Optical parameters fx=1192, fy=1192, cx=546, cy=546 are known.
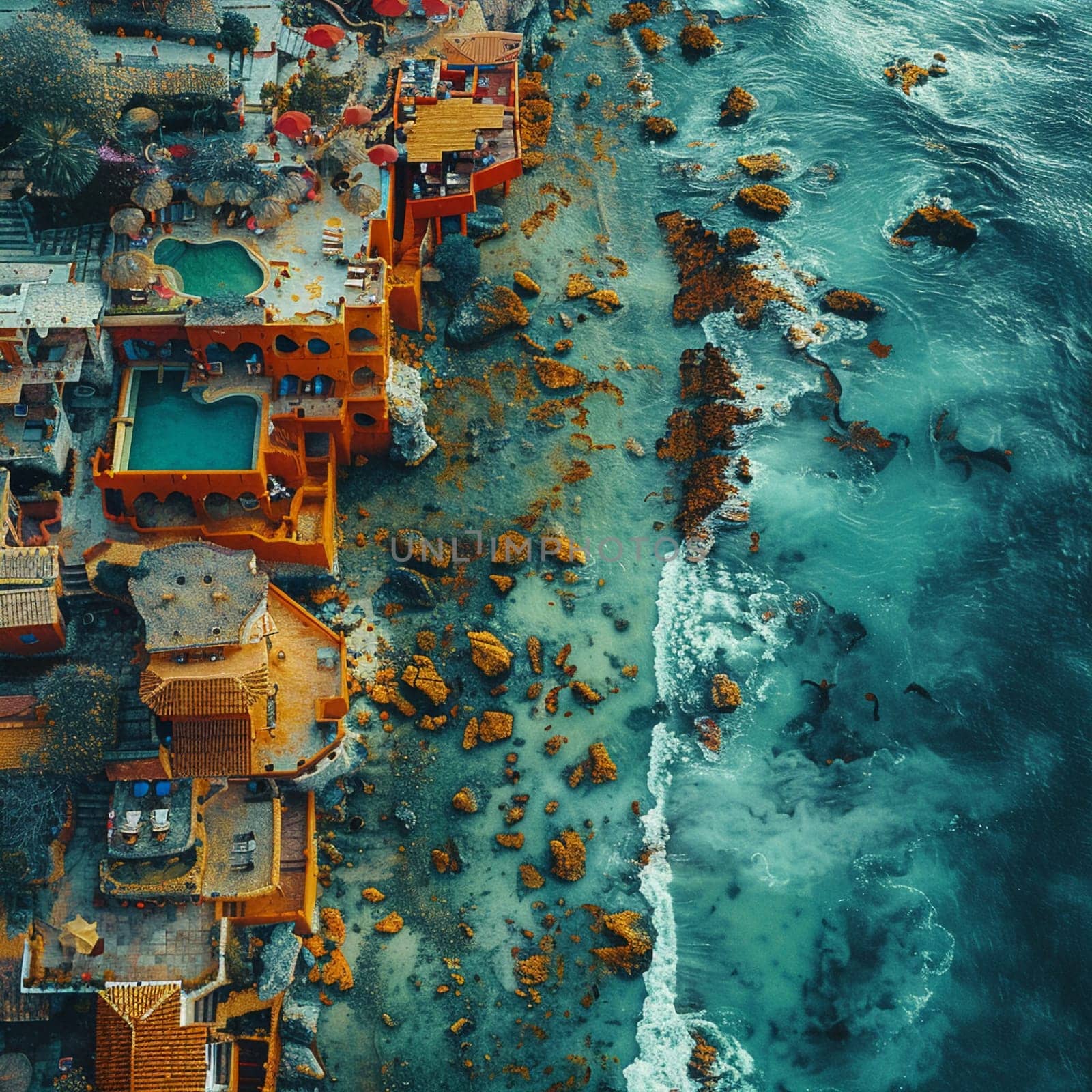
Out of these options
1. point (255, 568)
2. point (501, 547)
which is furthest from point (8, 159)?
point (501, 547)

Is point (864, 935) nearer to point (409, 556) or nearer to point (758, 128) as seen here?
point (409, 556)

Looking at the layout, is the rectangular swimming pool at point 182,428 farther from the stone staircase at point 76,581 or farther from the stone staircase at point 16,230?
the stone staircase at point 16,230

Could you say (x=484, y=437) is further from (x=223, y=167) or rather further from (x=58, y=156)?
(x=58, y=156)

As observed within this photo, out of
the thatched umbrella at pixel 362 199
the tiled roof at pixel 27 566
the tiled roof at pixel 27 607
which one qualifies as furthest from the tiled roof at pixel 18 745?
the thatched umbrella at pixel 362 199

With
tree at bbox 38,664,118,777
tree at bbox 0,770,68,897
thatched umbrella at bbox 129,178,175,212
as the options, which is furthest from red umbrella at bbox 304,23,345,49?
tree at bbox 0,770,68,897

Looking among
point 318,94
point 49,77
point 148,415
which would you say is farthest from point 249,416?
point 318,94

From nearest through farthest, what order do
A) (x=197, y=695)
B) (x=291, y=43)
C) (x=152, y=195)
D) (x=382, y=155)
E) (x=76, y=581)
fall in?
1. (x=197, y=695)
2. (x=76, y=581)
3. (x=152, y=195)
4. (x=382, y=155)
5. (x=291, y=43)
